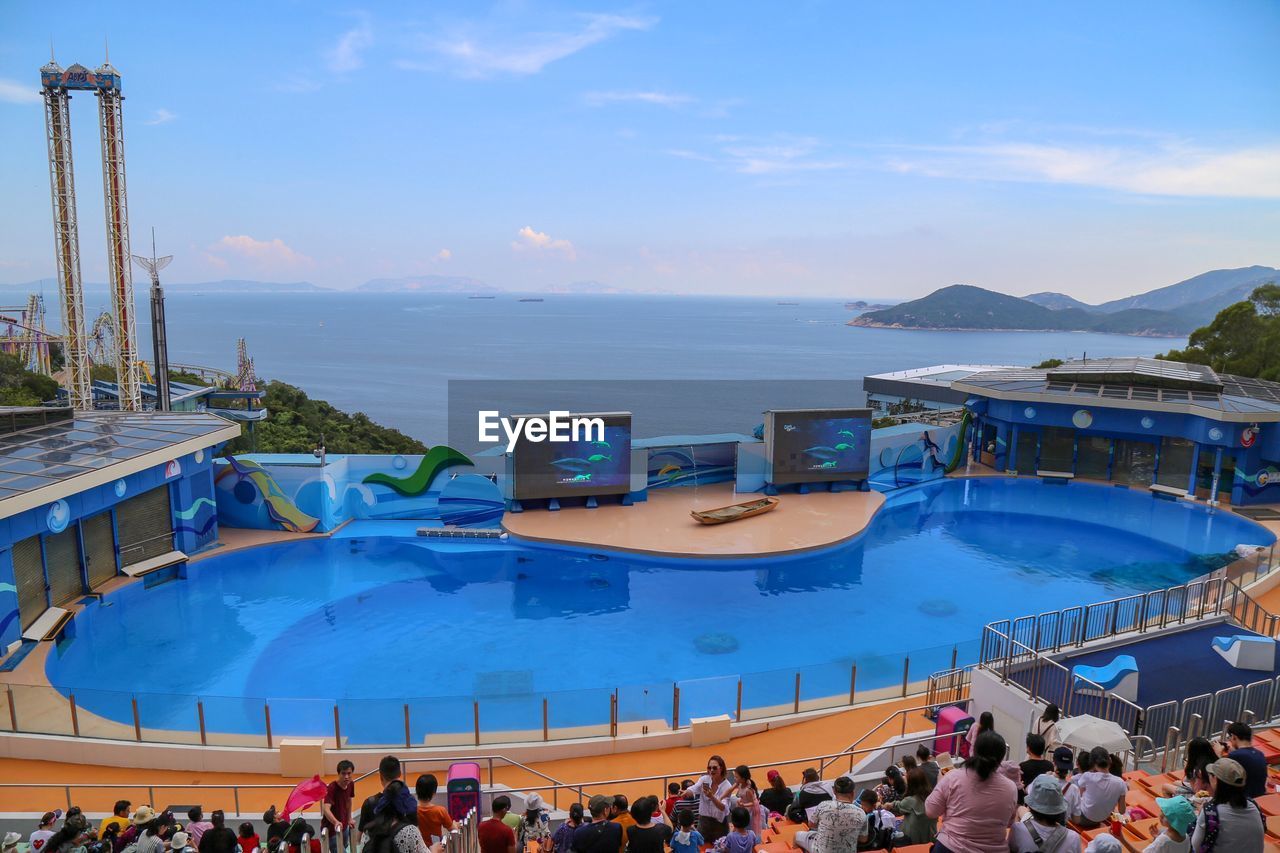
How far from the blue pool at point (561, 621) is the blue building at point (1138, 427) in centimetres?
233

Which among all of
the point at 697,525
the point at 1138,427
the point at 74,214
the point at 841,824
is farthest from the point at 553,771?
the point at 74,214

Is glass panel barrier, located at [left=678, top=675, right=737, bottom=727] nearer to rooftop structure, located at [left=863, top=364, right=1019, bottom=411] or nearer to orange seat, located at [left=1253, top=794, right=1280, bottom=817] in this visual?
orange seat, located at [left=1253, top=794, right=1280, bottom=817]

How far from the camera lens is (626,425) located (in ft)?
76.1

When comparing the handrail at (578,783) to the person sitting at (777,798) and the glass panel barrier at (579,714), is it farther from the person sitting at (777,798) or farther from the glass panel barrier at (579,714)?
the person sitting at (777,798)

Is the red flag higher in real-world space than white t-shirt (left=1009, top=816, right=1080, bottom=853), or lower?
lower

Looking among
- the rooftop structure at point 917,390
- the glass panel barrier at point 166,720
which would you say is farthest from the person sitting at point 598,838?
the rooftop structure at point 917,390

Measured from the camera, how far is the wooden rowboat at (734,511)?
71.3 feet

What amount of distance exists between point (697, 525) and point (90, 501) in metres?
13.4

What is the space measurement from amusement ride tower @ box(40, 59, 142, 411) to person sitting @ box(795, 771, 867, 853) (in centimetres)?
2998

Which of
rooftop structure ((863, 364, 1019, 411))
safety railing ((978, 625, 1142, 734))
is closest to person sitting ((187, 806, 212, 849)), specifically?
safety railing ((978, 625, 1142, 734))

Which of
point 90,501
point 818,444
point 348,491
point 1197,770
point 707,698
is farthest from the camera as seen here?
point 818,444

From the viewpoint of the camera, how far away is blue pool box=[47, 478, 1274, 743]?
35.9 ft

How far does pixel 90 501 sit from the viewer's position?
52.4ft

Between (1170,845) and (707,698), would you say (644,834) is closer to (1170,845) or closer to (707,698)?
(1170,845)
